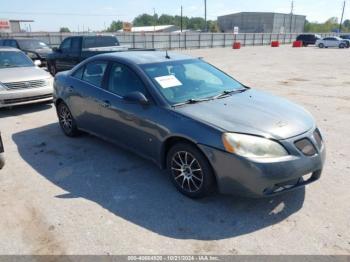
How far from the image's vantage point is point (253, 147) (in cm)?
311

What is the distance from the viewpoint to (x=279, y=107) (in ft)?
12.7

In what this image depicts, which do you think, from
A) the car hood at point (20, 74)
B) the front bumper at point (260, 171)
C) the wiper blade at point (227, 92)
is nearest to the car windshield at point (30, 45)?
the car hood at point (20, 74)

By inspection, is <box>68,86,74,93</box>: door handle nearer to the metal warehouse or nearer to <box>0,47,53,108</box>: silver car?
<box>0,47,53,108</box>: silver car

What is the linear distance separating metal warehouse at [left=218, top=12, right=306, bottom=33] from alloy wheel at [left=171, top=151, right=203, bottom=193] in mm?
101120

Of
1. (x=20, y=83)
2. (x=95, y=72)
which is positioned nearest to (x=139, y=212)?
(x=95, y=72)

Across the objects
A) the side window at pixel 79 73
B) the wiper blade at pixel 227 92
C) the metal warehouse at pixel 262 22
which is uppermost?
the metal warehouse at pixel 262 22

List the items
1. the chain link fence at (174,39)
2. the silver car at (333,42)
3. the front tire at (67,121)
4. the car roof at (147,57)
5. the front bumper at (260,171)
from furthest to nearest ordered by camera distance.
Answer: the silver car at (333,42)
the chain link fence at (174,39)
the front tire at (67,121)
the car roof at (147,57)
the front bumper at (260,171)

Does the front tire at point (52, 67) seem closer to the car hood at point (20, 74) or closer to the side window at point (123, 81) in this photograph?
the car hood at point (20, 74)

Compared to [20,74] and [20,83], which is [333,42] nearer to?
[20,74]

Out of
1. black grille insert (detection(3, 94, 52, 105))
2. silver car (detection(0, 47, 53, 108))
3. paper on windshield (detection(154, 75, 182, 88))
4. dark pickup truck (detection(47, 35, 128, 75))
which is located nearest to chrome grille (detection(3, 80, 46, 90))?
silver car (detection(0, 47, 53, 108))

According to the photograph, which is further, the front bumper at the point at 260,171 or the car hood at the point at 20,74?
the car hood at the point at 20,74

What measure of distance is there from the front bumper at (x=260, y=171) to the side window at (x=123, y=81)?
1.39m

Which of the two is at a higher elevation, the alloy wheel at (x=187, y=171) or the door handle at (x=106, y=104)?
the door handle at (x=106, y=104)

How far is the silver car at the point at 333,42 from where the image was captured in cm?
3916
